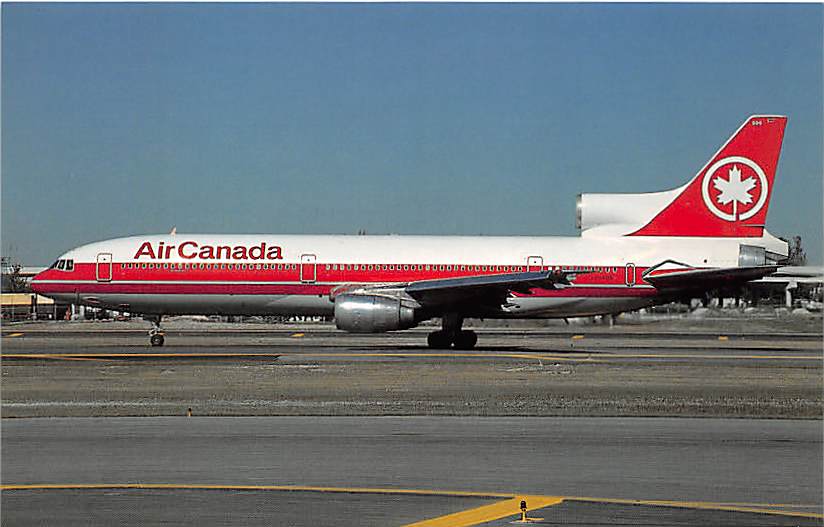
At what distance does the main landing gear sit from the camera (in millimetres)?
34406

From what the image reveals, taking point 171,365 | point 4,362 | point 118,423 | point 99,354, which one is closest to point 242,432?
point 118,423

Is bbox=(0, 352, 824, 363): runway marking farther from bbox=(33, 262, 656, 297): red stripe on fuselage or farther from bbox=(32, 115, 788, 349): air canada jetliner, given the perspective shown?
bbox=(33, 262, 656, 297): red stripe on fuselage

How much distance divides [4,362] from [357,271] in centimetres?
1245

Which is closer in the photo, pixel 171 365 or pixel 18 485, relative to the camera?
pixel 18 485

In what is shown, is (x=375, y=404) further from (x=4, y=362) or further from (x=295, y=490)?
(x=4, y=362)

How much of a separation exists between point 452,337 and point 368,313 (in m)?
4.23

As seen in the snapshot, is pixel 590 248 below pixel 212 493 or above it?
above

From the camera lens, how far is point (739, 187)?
3644 cm

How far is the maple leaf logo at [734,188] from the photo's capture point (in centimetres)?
3644

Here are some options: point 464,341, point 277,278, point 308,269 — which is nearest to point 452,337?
point 464,341

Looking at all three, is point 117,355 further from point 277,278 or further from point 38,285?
point 38,285

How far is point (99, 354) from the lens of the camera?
30.1 m

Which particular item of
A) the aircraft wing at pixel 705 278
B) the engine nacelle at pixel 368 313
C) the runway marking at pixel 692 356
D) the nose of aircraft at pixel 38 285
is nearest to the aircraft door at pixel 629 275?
the aircraft wing at pixel 705 278

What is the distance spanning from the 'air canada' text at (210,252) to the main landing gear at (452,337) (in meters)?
6.14
